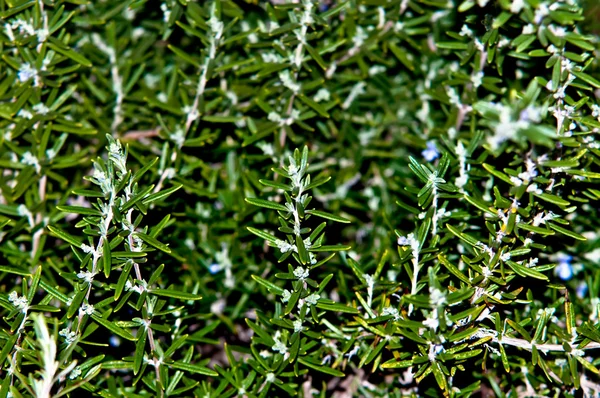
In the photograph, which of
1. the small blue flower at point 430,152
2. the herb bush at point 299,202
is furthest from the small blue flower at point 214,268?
the small blue flower at point 430,152

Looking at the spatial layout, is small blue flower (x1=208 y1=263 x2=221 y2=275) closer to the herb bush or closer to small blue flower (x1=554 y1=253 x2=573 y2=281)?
the herb bush

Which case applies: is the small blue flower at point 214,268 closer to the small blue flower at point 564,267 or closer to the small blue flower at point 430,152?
the small blue flower at point 430,152

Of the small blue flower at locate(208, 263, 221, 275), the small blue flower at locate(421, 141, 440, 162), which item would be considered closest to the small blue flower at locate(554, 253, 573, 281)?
the small blue flower at locate(421, 141, 440, 162)

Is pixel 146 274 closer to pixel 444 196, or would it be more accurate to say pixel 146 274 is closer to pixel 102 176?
pixel 102 176

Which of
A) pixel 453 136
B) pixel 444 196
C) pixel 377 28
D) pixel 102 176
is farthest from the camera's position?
pixel 377 28

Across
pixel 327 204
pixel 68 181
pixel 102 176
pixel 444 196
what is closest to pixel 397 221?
pixel 327 204
